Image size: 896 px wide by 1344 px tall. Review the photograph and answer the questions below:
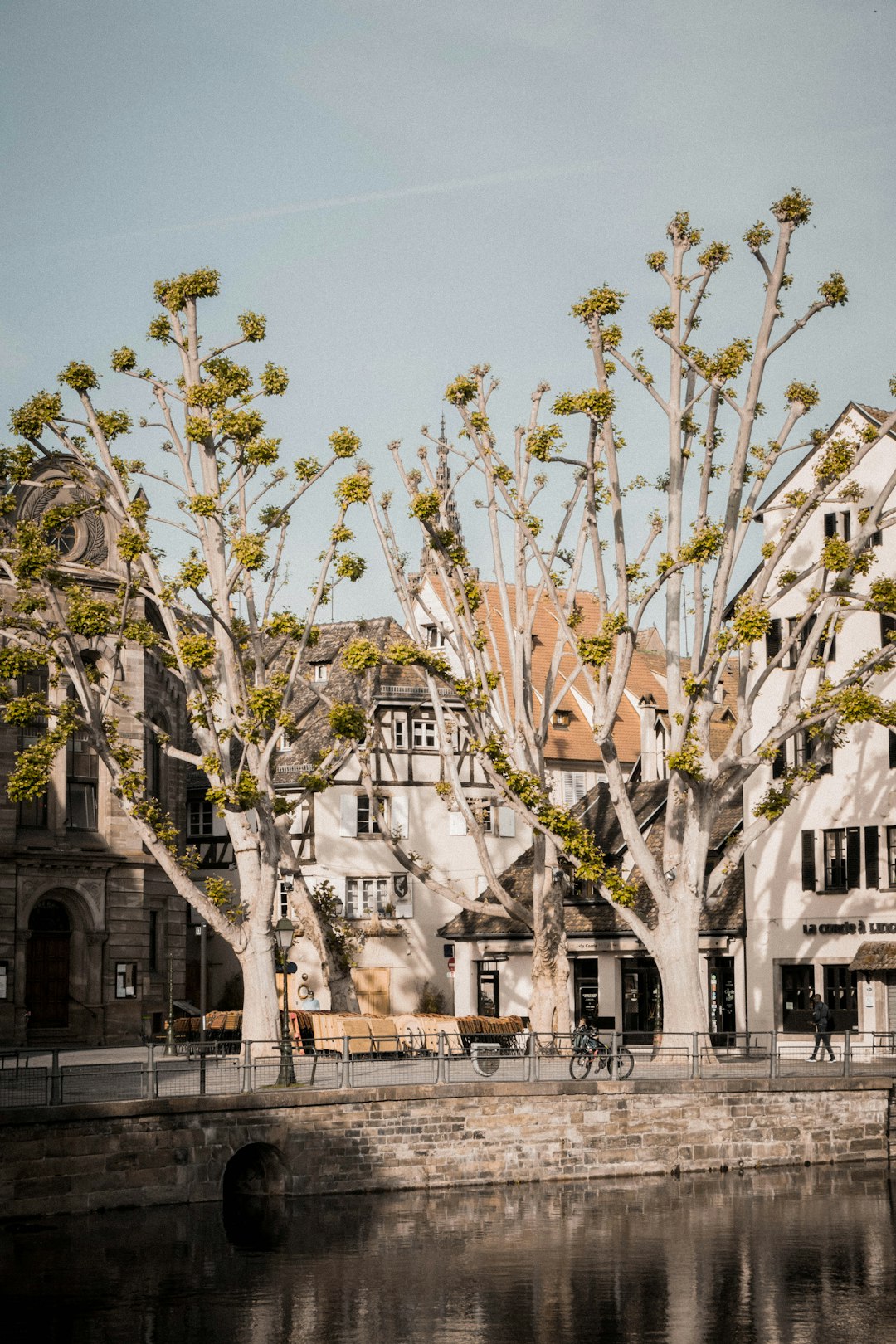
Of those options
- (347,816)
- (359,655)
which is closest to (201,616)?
(359,655)

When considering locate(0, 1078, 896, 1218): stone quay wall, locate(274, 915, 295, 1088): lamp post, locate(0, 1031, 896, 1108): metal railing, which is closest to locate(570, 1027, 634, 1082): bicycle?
locate(0, 1031, 896, 1108): metal railing

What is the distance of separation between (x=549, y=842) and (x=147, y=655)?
1695cm

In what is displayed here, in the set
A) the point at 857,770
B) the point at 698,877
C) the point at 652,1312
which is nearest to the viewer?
the point at 652,1312

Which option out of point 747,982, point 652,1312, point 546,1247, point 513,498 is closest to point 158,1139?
point 546,1247

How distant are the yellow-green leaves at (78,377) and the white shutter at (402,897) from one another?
2555 centimetres

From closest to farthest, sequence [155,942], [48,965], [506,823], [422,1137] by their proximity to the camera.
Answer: [422,1137], [48,965], [155,942], [506,823]

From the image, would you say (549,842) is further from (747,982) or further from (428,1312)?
(428,1312)

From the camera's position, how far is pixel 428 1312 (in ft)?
72.7

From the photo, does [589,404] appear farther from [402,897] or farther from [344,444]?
[402,897]

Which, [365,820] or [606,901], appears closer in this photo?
[606,901]

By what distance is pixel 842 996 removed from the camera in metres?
44.1

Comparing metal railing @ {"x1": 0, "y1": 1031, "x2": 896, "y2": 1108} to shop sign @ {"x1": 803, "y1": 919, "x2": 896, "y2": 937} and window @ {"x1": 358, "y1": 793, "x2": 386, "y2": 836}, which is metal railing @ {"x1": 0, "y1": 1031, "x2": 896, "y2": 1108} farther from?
window @ {"x1": 358, "y1": 793, "x2": 386, "y2": 836}

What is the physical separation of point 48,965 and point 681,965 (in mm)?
19627

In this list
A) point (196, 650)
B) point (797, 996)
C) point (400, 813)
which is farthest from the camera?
point (400, 813)
